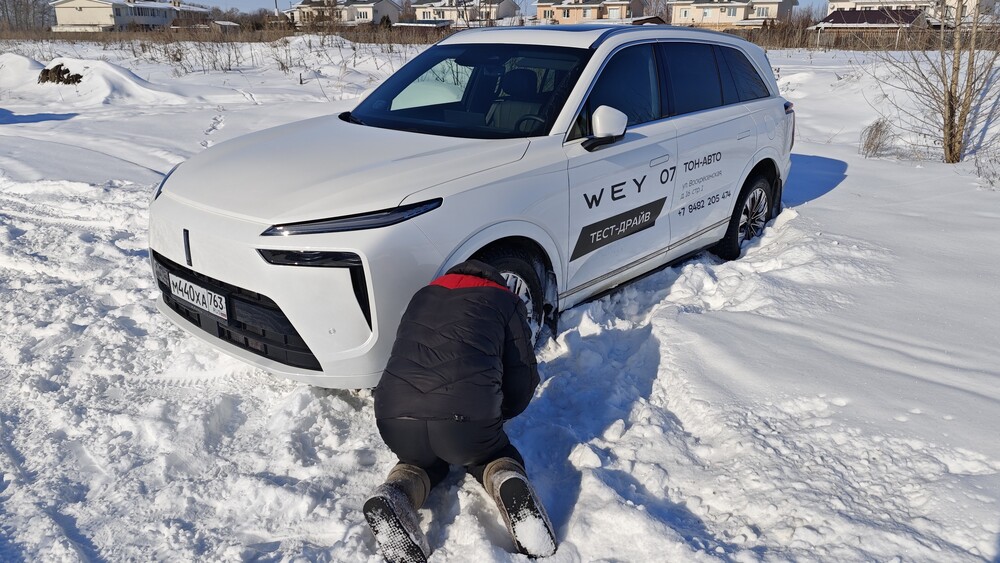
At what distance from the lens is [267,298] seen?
9.73 feet

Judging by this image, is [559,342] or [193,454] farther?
[559,342]

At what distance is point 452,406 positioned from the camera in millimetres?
2590

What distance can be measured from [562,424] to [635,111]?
2040 mm

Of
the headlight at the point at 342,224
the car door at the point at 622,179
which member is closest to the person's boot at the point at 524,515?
the headlight at the point at 342,224

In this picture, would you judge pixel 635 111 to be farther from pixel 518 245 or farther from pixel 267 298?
pixel 267 298

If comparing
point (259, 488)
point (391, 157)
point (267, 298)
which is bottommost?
point (259, 488)

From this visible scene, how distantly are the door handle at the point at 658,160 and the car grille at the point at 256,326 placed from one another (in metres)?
2.41

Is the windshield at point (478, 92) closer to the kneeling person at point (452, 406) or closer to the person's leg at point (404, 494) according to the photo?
the kneeling person at point (452, 406)

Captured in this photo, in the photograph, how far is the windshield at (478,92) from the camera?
387 cm

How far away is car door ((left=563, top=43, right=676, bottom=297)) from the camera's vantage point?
388cm

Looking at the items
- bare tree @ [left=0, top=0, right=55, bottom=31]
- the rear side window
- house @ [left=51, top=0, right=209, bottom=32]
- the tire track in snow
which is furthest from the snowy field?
house @ [left=51, top=0, right=209, bottom=32]

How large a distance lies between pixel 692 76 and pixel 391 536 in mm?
3811


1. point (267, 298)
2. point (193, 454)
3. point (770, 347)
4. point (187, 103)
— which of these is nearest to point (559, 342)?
point (770, 347)

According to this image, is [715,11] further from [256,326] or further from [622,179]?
[256,326]
